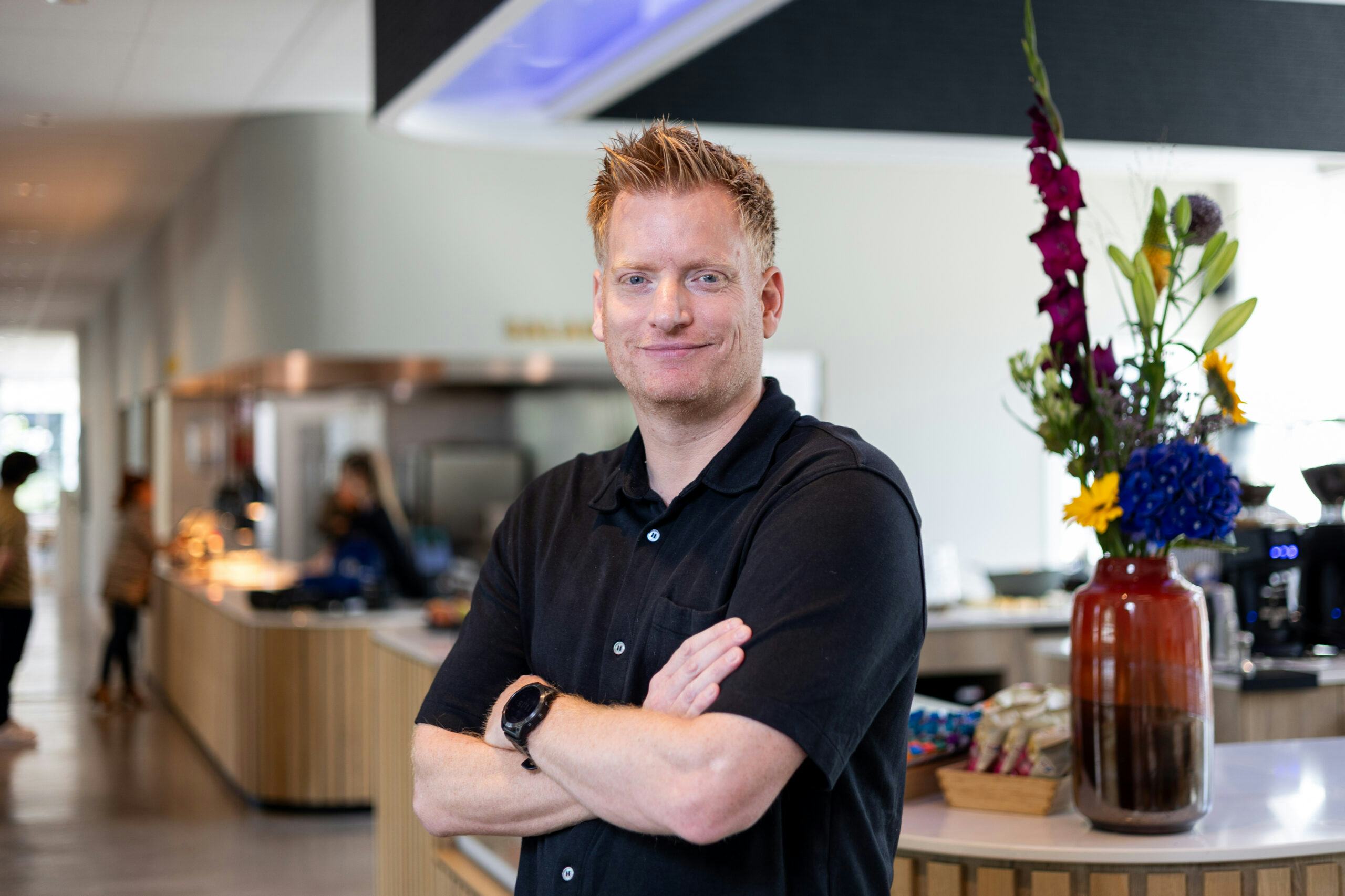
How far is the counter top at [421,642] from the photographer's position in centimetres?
425

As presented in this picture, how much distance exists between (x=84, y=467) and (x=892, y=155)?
256 inches

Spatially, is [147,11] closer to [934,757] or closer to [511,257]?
[511,257]

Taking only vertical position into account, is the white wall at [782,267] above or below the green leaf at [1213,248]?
above

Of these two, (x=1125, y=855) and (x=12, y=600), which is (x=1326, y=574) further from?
(x=12, y=600)

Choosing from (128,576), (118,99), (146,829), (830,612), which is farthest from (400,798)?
(128,576)

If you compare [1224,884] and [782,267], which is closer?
[1224,884]

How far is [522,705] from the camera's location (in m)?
1.67

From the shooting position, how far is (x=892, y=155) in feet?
20.1

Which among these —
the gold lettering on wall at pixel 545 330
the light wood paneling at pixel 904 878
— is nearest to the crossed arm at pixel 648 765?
the light wood paneling at pixel 904 878

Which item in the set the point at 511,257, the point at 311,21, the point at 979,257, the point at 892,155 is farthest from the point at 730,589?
the point at 979,257

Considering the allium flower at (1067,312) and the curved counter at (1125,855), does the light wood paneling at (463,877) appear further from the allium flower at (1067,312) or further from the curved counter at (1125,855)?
the allium flower at (1067,312)

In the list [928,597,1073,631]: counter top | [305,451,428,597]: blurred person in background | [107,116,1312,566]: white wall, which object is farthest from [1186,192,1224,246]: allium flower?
[305,451,428,597]: blurred person in background

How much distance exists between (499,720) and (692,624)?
0.29 metres

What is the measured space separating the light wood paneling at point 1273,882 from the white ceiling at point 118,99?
11.3 feet
